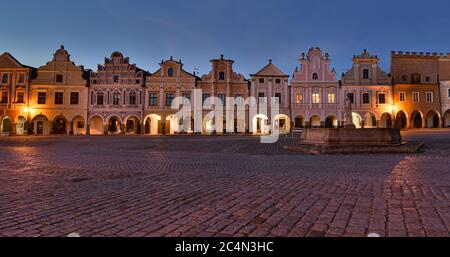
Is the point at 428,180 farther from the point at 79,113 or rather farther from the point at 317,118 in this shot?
the point at 79,113

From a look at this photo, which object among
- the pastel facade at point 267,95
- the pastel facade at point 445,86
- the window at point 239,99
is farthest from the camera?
the pastel facade at point 445,86

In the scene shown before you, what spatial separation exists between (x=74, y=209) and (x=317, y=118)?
1525 inches

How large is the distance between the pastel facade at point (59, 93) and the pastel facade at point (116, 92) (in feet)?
5.31

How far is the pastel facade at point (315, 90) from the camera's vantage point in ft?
124

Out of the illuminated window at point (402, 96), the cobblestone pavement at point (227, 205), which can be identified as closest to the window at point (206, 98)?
the illuminated window at point (402, 96)

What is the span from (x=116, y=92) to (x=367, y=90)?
35.1 meters

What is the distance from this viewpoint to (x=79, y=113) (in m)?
37.9

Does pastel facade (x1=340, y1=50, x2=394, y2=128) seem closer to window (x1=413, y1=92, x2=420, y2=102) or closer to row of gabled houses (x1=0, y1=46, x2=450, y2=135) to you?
row of gabled houses (x1=0, y1=46, x2=450, y2=135)

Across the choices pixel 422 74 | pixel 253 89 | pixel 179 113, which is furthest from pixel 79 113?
pixel 422 74

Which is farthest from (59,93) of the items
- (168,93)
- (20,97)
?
(168,93)

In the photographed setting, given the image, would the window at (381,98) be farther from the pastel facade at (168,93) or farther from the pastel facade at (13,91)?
the pastel facade at (13,91)

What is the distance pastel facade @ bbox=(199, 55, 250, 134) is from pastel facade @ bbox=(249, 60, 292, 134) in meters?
1.32

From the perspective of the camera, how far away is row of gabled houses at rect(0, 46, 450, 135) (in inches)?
1485

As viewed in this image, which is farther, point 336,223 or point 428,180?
point 428,180
